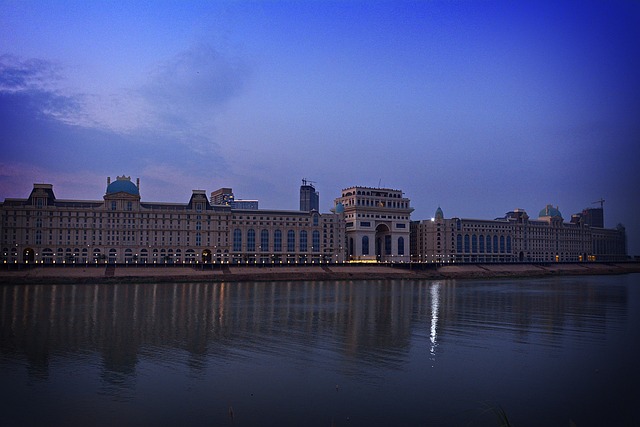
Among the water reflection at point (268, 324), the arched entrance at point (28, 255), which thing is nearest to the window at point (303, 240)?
the arched entrance at point (28, 255)

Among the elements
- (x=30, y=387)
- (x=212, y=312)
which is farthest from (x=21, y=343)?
(x=212, y=312)

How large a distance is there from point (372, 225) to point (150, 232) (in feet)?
240

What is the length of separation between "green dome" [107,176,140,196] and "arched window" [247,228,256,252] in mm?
35971

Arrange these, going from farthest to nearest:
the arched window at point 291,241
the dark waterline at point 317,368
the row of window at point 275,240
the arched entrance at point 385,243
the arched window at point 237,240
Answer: the arched entrance at point 385,243
the arched window at point 291,241
the row of window at point 275,240
the arched window at point 237,240
the dark waterline at point 317,368

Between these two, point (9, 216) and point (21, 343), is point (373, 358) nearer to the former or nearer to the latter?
point (21, 343)

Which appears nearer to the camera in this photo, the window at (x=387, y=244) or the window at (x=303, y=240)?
the window at (x=303, y=240)

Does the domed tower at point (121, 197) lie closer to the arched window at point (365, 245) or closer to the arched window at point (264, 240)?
the arched window at point (264, 240)

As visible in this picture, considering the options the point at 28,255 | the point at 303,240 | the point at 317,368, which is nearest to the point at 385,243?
the point at 303,240

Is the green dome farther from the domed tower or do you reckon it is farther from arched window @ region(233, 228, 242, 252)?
arched window @ region(233, 228, 242, 252)

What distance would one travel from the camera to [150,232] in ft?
535

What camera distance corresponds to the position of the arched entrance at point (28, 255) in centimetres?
15100

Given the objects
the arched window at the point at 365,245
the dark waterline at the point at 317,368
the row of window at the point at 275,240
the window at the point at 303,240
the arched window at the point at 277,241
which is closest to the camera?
the dark waterline at the point at 317,368

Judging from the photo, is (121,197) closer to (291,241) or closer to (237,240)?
(237,240)

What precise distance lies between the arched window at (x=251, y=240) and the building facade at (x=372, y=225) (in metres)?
33.1
